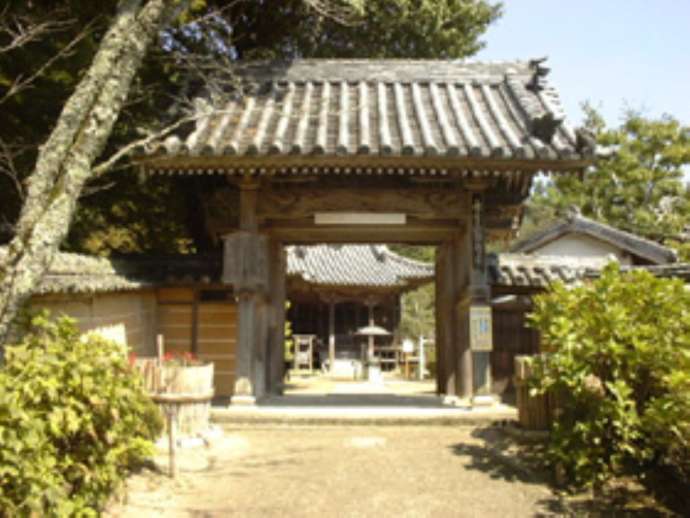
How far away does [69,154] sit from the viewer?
230 inches

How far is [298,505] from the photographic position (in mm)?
5441

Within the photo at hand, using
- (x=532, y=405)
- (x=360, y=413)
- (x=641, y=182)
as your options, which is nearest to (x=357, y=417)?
(x=360, y=413)

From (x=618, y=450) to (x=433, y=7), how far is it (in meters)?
12.6

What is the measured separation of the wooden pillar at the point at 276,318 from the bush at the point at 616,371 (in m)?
5.26

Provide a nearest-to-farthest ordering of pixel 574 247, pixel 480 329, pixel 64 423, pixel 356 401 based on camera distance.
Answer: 1. pixel 64 423
2. pixel 480 329
3. pixel 356 401
4. pixel 574 247

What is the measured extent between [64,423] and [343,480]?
291 cm

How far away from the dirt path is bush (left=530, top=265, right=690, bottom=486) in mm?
646

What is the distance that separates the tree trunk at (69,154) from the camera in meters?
5.26

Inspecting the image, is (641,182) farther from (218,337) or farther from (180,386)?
(180,386)

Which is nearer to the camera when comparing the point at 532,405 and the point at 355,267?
the point at 532,405

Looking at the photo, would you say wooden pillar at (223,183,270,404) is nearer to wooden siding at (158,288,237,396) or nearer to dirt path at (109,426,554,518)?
dirt path at (109,426,554,518)

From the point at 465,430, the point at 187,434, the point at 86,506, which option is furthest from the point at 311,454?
the point at 86,506

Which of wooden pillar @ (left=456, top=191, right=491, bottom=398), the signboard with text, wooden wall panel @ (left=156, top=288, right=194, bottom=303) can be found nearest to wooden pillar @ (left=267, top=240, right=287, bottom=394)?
wooden wall panel @ (left=156, top=288, right=194, bottom=303)

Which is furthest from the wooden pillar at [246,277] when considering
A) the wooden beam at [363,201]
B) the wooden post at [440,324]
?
the wooden post at [440,324]
